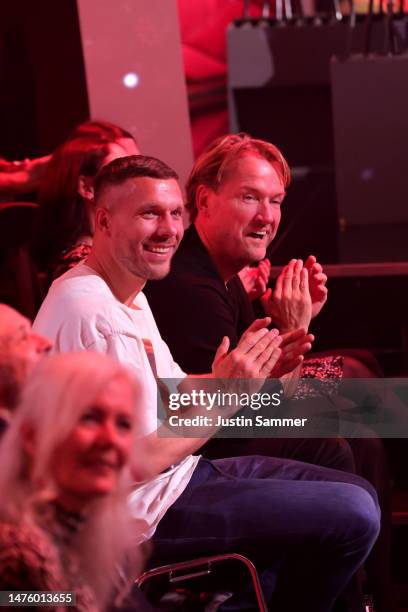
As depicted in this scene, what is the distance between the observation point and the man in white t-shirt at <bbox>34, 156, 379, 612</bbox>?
1.99m

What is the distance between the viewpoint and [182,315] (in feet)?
7.63

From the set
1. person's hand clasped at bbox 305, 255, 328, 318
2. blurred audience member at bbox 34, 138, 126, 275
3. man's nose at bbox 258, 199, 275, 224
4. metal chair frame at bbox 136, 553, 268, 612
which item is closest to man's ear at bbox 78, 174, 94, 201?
blurred audience member at bbox 34, 138, 126, 275

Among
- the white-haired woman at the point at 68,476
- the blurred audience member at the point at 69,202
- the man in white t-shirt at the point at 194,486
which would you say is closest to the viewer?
the white-haired woman at the point at 68,476

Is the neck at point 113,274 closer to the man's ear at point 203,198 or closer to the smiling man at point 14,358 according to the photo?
the man's ear at point 203,198

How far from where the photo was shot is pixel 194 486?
207cm

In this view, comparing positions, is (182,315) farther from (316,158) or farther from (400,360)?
(316,158)

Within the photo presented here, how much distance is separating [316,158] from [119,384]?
4.40 metres

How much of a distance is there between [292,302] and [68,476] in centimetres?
132

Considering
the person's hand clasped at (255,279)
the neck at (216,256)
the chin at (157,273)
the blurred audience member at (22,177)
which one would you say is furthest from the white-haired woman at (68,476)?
the blurred audience member at (22,177)

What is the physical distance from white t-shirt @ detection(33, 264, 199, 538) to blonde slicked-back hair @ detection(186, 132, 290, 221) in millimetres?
532

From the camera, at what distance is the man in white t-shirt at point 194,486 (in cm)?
199

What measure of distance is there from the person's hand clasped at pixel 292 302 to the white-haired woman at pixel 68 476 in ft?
4.06

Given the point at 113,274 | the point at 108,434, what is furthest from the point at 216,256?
the point at 108,434

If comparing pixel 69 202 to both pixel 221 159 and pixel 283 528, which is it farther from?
pixel 283 528
